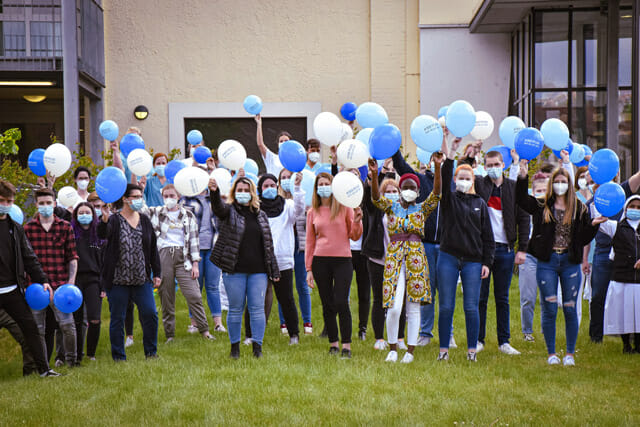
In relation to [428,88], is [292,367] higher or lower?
lower

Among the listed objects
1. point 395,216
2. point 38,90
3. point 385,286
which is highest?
point 38,90

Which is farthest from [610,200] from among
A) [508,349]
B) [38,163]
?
[38,163]

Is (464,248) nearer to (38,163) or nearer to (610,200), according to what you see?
(610,200)

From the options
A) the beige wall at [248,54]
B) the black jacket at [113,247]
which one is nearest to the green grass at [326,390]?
the black jacket at [113,247]

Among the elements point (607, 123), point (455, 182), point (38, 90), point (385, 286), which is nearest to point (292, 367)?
point (385, 286)

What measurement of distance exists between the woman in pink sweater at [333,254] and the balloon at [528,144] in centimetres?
160

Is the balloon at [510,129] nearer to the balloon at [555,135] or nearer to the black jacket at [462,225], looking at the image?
the balloon at [555,135]

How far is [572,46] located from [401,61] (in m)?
3.48

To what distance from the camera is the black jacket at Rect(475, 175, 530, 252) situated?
7328mm

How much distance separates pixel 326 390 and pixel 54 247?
3.03 metres

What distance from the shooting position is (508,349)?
24.0 feet

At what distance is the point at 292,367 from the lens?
21.4ft

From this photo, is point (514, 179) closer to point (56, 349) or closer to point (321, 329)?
point (321, 329)

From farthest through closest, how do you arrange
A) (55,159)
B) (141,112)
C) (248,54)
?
(248,54) → (141,112) → (55,159)
